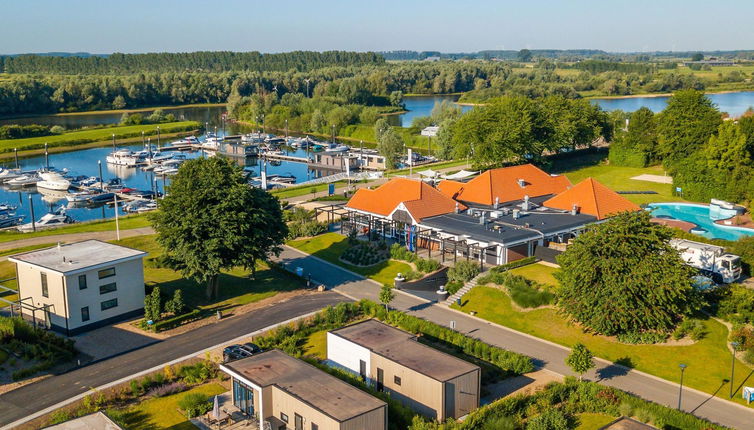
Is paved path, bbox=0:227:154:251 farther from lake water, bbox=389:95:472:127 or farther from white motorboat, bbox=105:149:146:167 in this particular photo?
lake water, bbox=389:95:472:127

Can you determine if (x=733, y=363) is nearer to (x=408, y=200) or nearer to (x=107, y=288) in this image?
(x=408, y=200)

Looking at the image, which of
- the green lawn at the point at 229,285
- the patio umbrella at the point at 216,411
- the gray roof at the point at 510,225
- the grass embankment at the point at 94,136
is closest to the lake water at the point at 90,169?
the grass embankment at the point at 94,136

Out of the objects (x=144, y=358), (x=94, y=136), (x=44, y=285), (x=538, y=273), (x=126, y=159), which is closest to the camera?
(x=144, y=358)

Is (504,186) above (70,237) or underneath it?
above

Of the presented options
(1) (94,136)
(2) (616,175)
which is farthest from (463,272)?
(1) (94,136)

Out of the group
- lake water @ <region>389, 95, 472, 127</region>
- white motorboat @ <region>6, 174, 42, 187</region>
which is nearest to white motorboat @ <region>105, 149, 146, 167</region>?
white motorboat @ <region>6, 174, 42, 187</region>

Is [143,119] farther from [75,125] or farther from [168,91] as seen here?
[168,91]
